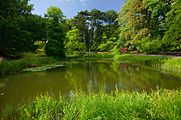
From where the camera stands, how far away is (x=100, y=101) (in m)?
5.81

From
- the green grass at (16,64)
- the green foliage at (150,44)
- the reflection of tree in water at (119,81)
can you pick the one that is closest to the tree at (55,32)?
the green grass at (16,64)

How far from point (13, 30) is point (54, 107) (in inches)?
823

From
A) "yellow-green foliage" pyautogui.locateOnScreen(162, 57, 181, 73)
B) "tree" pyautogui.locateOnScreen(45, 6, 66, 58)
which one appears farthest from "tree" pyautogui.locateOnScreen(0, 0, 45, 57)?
"yellow-green foliage" pyautogui.locateOnScreen(162, 57, 181, 73)

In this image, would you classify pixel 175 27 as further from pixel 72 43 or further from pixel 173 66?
pixel 72 43

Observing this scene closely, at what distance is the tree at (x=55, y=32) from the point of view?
36.7m

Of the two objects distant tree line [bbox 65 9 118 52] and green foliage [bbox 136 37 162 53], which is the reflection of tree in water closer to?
green foliage [bbox 136 37 162 53]

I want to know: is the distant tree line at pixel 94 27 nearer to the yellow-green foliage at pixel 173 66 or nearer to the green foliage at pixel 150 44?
the green foliage at pixel 150 44

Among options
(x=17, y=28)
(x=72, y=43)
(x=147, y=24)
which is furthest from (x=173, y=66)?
(x=72, y=43)

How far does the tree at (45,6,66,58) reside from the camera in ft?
120

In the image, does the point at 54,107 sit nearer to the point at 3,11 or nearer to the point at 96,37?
the point at 3,11

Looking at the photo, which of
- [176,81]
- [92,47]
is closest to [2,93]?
[176,81]

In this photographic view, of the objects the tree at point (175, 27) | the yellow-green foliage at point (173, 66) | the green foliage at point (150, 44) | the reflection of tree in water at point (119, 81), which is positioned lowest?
the reflection of tree in water at point (119, 81)

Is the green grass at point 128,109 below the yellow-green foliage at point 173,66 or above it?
above

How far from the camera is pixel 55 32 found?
3803 centimetres
